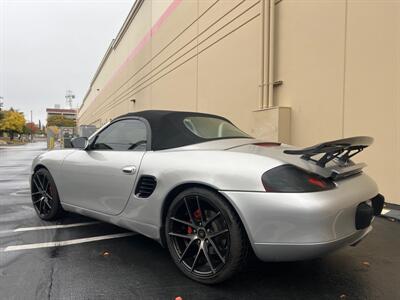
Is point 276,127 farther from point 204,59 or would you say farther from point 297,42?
point 204,59

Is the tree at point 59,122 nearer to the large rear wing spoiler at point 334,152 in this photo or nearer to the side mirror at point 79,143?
the side mirror at point 79,143

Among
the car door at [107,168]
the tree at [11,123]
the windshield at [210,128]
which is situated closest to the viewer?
the car door at [107,168]

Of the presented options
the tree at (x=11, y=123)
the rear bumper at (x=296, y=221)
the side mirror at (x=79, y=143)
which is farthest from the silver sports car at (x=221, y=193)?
the tree at (x=11, y=123)

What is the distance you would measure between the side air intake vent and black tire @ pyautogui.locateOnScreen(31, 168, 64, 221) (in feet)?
5.55

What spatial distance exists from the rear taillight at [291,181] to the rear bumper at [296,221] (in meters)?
0.04

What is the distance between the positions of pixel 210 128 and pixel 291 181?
1428 mm

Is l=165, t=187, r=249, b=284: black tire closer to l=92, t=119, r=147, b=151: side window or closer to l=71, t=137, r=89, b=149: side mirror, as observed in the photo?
l=92, t=119, r=147, b=151: side window

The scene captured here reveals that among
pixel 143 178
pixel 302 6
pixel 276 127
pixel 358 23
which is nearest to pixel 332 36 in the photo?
pixel 358 23

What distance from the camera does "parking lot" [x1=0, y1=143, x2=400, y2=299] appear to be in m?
2.63

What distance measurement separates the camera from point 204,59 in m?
11.4

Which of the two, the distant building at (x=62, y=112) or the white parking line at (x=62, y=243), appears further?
the distant building at (x=62, y=112)

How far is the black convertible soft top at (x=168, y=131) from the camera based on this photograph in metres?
3.22

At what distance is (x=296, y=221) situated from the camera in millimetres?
2314

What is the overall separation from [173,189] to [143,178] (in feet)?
1.31
